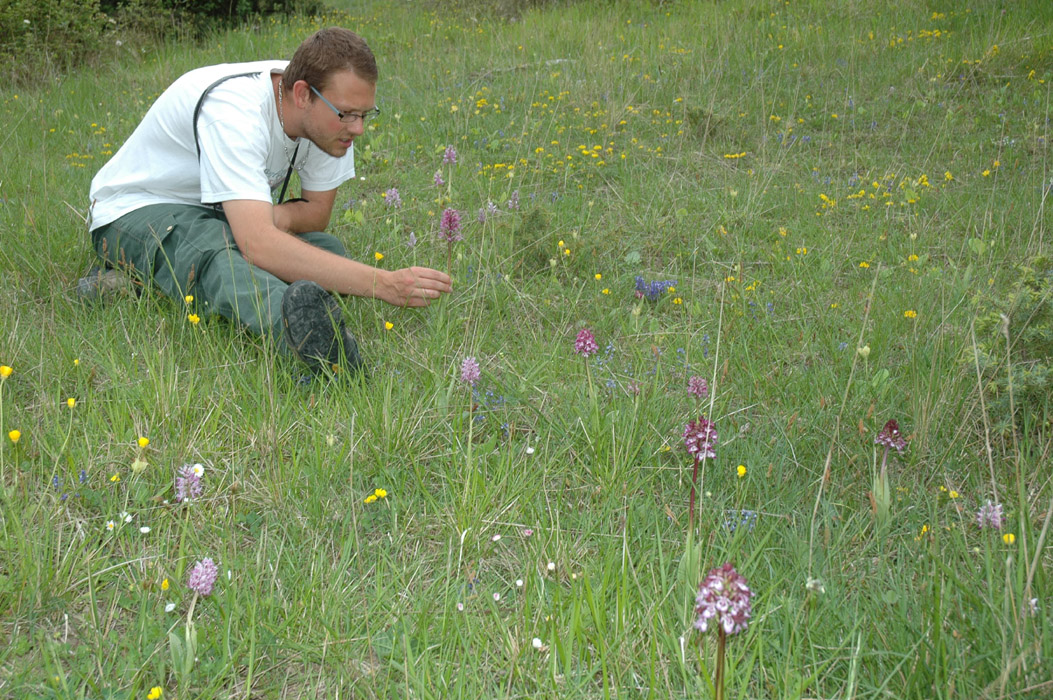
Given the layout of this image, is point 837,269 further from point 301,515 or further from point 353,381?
→ point 301,515

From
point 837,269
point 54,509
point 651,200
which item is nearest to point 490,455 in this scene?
point 54,509

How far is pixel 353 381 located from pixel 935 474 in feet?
6.14

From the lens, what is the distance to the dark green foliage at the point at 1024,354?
2.53 meters

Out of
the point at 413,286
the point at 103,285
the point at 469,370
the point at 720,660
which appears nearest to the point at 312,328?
the point at 413,286

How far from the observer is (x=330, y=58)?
3.25 metres

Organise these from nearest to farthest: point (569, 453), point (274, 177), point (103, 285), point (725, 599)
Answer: point (725, 599)
point (569, 453)
point (103, 285)
point (274, 177)

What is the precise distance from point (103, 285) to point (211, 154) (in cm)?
75

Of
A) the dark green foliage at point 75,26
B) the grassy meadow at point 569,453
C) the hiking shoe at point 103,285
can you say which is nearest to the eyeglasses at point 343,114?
the grassy meadow at point 569,453

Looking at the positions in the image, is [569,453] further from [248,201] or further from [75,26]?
[75,26]

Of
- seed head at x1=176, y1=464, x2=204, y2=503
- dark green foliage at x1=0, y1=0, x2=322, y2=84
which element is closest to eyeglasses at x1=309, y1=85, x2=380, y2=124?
seed head at x1=176, y1=464, x2=204, y2=503

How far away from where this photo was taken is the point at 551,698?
177 centimetres

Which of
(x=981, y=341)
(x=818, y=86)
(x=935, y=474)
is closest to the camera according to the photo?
(x=935, y=474)

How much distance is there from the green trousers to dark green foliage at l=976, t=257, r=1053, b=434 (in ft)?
7.85

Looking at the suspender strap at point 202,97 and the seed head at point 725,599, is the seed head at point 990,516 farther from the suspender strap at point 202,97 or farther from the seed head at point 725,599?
the suspender strap at point 202,97
